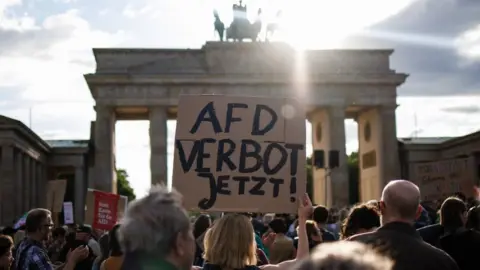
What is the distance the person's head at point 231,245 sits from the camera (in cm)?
586

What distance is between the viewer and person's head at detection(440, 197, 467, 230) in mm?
7906

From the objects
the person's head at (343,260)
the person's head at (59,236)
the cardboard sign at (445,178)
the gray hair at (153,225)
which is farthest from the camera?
the cardboard sign at (445,178)

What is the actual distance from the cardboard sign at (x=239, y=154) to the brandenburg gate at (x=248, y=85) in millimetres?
55040

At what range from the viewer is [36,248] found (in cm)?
810

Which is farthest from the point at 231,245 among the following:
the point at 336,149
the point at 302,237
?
the point at 336,149

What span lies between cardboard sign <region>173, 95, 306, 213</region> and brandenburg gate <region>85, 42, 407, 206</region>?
181 feet

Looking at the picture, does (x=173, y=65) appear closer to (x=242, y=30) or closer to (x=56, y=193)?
(x=242, y=30)

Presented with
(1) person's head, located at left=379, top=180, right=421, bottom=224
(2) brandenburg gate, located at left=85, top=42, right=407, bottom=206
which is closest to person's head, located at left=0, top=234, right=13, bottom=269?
(1) person's head, located at left=379, top=180, right=421, bottom=224

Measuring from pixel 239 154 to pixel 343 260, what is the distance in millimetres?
4510

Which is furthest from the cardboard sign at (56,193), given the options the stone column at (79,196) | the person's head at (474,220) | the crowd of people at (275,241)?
the stone column at (79,196)

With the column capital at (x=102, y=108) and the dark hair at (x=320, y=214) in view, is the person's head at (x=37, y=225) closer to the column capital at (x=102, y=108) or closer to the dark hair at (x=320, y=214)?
the dark hair at (x=320, y=214)

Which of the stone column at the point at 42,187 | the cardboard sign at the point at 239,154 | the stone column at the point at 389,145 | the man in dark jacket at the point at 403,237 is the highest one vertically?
the stone column at the point at 389,145

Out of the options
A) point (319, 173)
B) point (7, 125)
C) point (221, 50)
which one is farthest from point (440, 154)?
point (7, 125)

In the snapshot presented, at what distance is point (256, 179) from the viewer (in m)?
7.25
